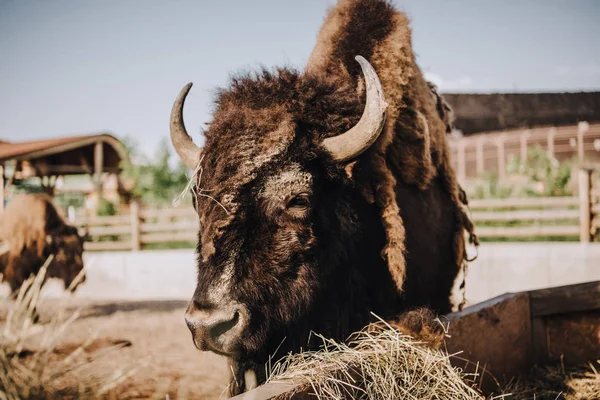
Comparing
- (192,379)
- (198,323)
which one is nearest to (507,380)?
(198,323)

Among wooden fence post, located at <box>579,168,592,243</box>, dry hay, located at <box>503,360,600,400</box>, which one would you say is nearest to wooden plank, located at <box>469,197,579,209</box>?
wooden fence post, located at <box>579,168,592,243</box>

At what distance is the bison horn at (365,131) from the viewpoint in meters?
2.67

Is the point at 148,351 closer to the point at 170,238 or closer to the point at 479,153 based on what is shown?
the point at 170,238

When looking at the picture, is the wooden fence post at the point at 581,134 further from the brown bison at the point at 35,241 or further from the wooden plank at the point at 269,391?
the wooden plank at the point at 269,391

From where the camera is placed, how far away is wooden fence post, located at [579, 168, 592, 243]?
895 cm

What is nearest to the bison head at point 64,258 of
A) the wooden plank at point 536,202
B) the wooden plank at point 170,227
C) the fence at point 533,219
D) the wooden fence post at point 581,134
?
the fence at point 533,219

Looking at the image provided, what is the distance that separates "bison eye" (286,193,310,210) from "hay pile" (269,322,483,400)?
0.72 m

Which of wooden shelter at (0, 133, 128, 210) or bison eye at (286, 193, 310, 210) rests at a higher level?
wooden shelter at (0, 133, 128, 210)

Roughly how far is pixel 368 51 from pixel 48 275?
7891 millimetres

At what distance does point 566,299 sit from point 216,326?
2491mm

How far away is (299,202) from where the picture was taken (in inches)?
101

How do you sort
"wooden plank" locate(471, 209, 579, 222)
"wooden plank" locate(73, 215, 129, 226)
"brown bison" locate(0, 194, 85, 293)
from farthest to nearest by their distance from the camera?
"wooden plank" locate(73, 215, 129, 226)
"wooden plank" locate(471, 209, 579, 222)
"brown bison" locate(0, 194, 85, 293)

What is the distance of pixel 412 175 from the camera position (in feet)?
10.8

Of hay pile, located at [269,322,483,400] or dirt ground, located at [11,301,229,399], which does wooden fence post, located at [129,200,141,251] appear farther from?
hay pile, located at [269,322,483,400]
